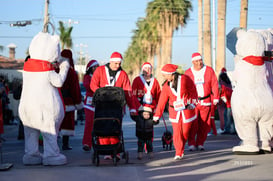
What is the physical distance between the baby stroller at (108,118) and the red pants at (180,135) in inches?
40.5

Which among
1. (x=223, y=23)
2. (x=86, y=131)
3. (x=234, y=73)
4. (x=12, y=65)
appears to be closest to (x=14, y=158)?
(x=86, y=131)

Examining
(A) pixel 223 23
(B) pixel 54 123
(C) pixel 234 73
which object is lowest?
(B) pixel 54 123

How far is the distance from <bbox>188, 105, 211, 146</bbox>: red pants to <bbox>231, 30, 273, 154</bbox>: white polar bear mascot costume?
4.61 ft

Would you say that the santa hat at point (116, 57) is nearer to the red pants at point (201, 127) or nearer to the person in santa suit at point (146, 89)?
the person in santa suit at point (146, 89)

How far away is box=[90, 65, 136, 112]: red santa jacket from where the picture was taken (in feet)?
39.0

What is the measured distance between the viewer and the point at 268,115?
469 inches

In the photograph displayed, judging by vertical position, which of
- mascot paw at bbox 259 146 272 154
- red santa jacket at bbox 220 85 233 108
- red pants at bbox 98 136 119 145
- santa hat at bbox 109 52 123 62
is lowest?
mascot paw at bbox 259 146 272 154

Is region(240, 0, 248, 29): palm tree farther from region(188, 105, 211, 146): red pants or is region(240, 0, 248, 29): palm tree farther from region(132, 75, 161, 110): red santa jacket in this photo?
region(132, 75, 161, 110): red santa jacket

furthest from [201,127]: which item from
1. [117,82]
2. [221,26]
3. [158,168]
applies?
[221,26]

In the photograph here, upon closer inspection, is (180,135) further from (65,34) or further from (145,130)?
(65,34)

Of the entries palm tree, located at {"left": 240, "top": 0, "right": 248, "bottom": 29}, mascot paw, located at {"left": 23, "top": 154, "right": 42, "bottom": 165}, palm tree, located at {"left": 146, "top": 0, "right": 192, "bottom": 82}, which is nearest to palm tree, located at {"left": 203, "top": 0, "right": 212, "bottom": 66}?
palm tree, located at {"left": 240, "top": 0, "right": 248, "bottom": 29}

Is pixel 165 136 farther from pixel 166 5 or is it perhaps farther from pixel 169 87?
pixel 166 5

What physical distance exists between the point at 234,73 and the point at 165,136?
2.17 metres

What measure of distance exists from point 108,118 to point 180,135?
1655mm
